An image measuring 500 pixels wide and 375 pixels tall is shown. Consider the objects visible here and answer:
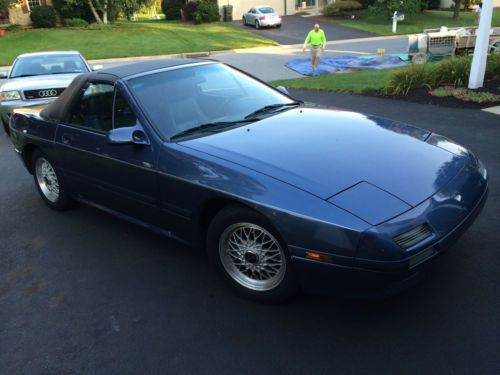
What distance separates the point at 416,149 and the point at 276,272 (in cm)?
138

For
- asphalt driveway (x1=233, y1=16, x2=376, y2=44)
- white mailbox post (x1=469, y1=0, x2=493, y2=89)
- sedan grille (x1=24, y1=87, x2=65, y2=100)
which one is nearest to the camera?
sedan grille (x1=24, y1=87, x2=65, y2=100)

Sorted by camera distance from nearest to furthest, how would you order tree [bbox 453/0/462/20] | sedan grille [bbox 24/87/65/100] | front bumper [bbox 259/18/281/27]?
1. sedan grille [bbox 24/87/65/100]
2. tree [bbox 453/0/462/20]
3. front bumper [bbox 259/18/281/27]

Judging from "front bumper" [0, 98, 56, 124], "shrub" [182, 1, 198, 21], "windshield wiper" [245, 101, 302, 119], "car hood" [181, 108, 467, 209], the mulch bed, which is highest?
"shrub" [182, 1, 198, 21]

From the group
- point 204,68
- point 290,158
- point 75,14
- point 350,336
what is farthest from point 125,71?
point 75,14

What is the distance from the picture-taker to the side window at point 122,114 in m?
3.70

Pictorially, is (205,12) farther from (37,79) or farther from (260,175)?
(260,175)

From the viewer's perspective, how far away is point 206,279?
3.61 meters

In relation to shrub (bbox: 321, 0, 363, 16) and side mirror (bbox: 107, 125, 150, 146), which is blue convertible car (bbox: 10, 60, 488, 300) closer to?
side mirror (bbox: 107, 125, 150, 146)

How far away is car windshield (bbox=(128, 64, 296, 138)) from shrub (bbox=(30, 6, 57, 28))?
34452 mm

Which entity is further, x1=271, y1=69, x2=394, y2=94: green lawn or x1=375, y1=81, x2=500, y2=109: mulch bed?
x1=271, y1=69, x2=394, y2=94: green lawn

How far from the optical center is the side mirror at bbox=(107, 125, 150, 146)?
139 inches

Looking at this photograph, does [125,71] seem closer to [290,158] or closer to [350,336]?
[290,158]

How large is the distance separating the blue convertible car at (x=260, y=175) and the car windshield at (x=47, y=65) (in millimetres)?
5380

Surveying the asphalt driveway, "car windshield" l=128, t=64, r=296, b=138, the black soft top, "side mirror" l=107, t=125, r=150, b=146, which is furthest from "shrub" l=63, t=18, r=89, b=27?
"side mirror" l=107, t=125, r=150, b=146
